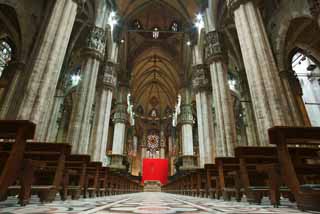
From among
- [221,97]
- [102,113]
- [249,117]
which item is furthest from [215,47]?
[102,113]

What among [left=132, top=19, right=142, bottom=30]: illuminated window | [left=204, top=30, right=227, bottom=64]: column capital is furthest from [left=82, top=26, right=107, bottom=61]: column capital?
[left=132, top=19, right=142, bottom=30]: illuminated window

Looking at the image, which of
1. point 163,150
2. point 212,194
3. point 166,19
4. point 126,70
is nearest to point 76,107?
point 212,194

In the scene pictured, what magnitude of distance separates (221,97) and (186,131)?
11770 mm

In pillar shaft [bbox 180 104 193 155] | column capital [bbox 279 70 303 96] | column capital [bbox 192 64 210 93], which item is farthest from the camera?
pillar shaft [bbox 180 104 193 155]

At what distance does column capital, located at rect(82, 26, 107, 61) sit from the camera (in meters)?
12.2

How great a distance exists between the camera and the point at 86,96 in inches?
450

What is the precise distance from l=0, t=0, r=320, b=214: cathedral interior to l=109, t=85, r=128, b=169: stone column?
0.37 ft

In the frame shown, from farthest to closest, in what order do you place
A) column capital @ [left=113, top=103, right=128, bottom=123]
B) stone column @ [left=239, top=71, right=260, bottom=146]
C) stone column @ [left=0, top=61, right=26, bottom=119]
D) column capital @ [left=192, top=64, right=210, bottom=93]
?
column capital @ [left=113, top=103, right=128, bottom=123] → column capital @ [left=192, top=64, right=210, bottom=93] → stone column @ [left=239, top=71, right=260, bottom=146] → stone column @ [left=0, top=61, right=26, bottom=119]

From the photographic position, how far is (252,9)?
8555 mm

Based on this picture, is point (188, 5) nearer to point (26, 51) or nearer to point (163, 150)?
point (26, 51)

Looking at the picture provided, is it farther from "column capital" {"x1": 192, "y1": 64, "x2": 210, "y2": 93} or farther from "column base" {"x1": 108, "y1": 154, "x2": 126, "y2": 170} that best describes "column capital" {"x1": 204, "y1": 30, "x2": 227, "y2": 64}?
"column base" {"x1": 108, "y1": 154, "x2": 126, "y2": 170}

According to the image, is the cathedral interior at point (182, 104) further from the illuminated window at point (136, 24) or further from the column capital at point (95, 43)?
the illuminated window at point (136, 24)

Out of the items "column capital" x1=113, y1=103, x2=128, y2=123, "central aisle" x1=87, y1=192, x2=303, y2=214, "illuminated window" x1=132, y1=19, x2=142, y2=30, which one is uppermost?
"illuminated window" x1=132, y1=19, x2=142, y2=30

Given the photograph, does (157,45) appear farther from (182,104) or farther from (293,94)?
(293,94)
